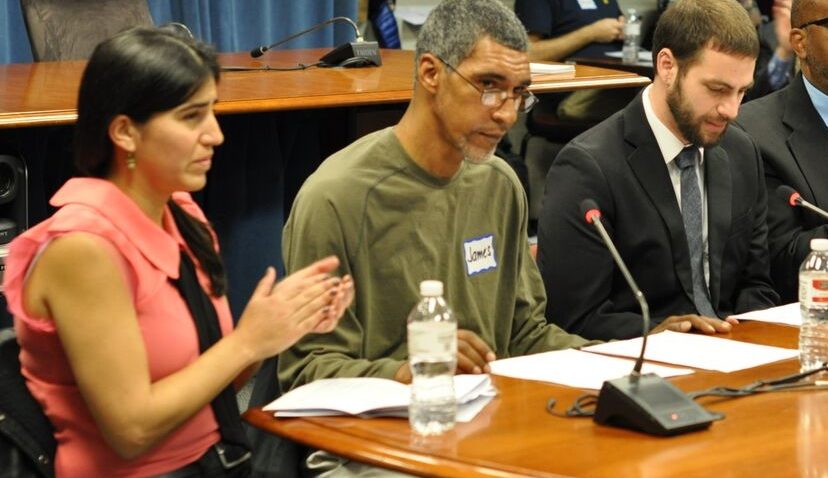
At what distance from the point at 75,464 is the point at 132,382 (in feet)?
0.60

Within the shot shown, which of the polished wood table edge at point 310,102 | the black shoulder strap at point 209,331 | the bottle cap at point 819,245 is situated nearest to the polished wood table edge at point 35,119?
the polished wood table edge at point 310,102

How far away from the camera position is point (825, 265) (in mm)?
2656

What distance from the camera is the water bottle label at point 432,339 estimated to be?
208 cm

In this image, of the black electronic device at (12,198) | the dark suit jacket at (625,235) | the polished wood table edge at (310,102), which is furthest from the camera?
the polished wood table edge at (310,102)

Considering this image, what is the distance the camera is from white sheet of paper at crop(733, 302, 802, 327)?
2809 millimetres

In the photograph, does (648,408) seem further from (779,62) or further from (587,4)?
(587,4)

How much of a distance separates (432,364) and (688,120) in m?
1.29

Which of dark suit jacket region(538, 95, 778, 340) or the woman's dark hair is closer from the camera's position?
the woman's dark hair

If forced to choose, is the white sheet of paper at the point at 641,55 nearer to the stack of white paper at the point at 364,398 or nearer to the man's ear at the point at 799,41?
the man's ear at the point at 799,41

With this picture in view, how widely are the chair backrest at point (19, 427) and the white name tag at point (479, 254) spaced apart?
0.95 m

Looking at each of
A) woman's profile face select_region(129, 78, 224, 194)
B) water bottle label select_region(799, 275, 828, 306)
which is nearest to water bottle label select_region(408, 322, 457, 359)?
woman's profile face select_region(129, 78, 224, 194)

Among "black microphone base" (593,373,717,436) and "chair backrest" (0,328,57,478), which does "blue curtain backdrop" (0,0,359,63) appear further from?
"black microphone base" (593,373,717,436)

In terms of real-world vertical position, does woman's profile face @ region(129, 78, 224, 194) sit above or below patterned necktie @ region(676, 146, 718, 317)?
above

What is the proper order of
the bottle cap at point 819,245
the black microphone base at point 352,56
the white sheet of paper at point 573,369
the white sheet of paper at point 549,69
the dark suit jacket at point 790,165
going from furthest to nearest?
the black microphone base at point 352,56, the white sheet of paper at point 549,69, the dark suit jacket at point 790,165, the bottle cap at point 819,245, the white sheet of paper at point 573,369
